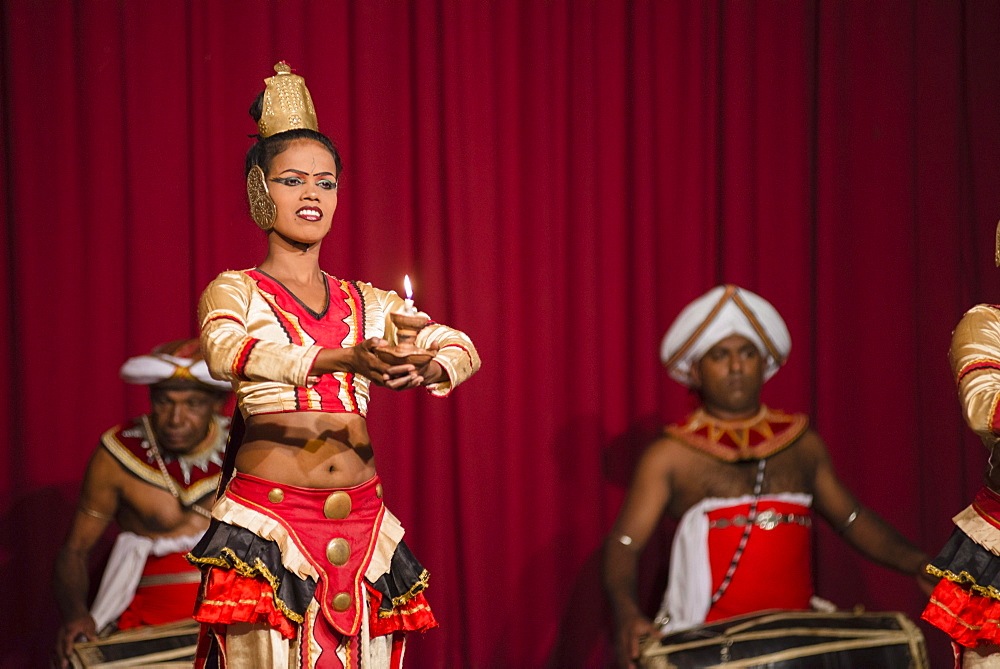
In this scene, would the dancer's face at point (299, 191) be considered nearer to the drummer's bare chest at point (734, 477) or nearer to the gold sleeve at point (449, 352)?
the gold sleeve at point (449, 352)

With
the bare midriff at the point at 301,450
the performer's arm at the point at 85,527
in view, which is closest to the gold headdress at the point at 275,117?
the bare midriff at the point at 301,450

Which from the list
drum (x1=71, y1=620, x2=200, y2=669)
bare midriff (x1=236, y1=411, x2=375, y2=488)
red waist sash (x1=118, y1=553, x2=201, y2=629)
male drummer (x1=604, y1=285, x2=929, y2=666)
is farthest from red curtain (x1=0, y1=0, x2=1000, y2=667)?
bare midriff (x1=236, y1=411, x2=375, y2=488)

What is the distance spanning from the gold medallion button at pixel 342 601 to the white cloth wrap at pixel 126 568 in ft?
4.38

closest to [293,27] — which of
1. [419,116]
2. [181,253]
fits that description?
[419,116]

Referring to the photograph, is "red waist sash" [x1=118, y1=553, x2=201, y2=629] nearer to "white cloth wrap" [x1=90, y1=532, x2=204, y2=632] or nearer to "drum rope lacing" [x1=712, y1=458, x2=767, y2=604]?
"white cloth wrap" [x1=90, y1=532, x2=204, y2=632]

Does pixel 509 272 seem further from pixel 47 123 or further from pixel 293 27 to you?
pixel 47 123

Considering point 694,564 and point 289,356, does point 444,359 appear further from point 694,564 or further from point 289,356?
point 694,564

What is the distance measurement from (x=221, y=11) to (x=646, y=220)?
5.94 feet

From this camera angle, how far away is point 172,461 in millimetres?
3539

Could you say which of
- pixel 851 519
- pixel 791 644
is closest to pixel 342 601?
pixel 791 644

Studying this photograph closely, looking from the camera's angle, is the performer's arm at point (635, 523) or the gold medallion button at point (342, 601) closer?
the gold medallion button at point (342, 601)

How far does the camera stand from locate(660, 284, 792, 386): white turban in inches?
139

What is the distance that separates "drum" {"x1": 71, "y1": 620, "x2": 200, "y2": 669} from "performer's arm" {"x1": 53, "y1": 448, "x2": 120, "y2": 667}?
1.12 feet

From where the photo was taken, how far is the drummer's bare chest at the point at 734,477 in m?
3.45
